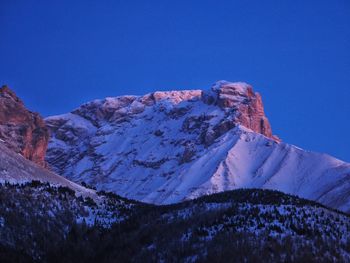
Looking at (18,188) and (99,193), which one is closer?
(18,188)

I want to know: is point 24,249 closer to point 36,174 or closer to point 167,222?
point 167,222

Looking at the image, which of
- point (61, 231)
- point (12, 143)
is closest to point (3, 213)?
point (61, 231)

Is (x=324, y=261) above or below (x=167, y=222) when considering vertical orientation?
below

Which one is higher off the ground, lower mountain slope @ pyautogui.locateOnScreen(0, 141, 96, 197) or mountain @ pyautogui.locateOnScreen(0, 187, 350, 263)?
lower mountain slope @ pyautogui.locateOnScreen(0, 141, 96, 197)

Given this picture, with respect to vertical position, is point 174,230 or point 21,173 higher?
point 21,173

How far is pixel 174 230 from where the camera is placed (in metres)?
63.1

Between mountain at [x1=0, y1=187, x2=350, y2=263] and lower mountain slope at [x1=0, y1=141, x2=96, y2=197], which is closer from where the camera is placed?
mountain at [x1=0, y1=187, x2=350, y2=263]

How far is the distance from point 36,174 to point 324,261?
50.5 m

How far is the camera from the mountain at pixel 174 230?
176ft

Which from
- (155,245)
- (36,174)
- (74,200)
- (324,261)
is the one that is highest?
(36,174)

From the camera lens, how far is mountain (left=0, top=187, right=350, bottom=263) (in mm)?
53688

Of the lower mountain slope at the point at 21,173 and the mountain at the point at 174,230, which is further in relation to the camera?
the lower mountain slope at the point at 21,173

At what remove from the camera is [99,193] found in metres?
92.4

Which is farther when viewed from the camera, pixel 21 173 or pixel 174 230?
pixel 21 173
